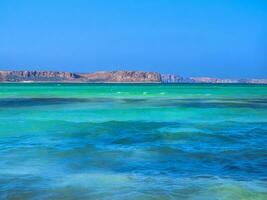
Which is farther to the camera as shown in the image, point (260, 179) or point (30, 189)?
point (260, 179)

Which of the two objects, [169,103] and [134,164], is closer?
[134,164]

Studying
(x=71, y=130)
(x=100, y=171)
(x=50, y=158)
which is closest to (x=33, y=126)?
(x=71, y=130)

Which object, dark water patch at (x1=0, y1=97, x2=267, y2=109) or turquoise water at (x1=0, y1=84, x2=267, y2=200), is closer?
turquoise water at (x1=0, y1=84, x2=267, y2=200)

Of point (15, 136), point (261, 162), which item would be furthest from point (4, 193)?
point (15, 136)

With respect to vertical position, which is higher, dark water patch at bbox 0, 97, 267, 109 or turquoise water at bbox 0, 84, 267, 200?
turquoise water at bbox 0, 84, 267, 200

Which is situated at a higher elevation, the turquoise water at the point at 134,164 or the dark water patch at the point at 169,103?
the turquoise water at the point at 134,164

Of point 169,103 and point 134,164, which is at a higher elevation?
point 134,164

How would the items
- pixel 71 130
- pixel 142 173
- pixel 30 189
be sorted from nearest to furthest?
pixel 30 189 → pixel 142 173 → pixel 71 130

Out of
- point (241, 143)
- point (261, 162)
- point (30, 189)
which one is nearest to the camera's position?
point (30, 189)

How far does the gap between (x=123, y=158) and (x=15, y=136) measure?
5.57 meters

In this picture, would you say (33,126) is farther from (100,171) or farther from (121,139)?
(100,171)

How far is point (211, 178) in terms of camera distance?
7691 mm

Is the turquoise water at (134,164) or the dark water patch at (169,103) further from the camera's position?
the dark water patch at (169,103)

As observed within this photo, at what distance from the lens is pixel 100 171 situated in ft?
27.5
